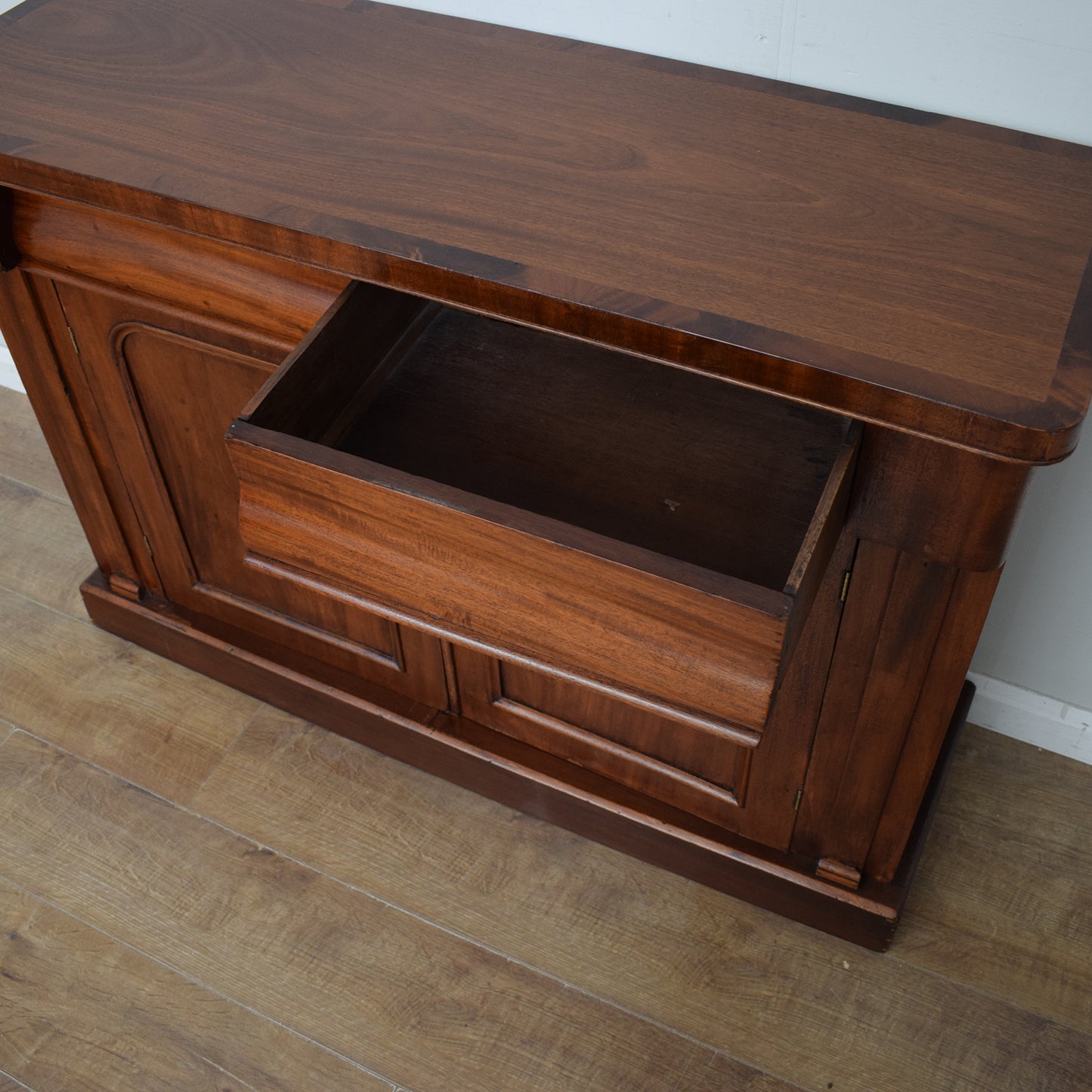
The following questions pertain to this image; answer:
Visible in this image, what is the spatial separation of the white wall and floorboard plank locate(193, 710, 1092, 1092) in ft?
1.81

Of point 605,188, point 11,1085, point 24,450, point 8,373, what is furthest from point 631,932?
point 8,373

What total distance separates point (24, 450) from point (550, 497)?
1255 millimetres

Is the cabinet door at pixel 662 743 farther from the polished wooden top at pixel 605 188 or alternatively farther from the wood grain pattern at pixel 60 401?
the wood grain pattern at pixel 60 401

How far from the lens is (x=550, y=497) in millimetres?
A: 1047

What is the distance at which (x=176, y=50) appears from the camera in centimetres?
113

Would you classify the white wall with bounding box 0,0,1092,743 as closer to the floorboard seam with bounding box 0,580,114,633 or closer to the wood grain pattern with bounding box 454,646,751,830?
the wood grain pattern with bounding box 454,646,751,830

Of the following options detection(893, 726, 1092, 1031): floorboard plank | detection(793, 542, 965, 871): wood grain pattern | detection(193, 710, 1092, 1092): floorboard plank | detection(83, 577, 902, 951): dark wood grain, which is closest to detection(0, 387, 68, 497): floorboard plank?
detection(83, 577, 902, 951): dark wood grain

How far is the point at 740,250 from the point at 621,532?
258 mm

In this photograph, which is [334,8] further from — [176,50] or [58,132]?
[58,132]

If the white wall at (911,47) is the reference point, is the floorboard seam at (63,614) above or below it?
below

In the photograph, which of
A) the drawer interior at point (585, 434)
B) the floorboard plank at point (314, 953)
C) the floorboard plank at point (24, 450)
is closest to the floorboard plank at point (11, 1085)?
the floorboard plank at point (314, 953)

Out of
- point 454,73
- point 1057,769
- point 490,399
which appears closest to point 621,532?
point 490,399

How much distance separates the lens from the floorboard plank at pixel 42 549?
173 centimetres

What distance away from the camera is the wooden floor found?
1277mm
